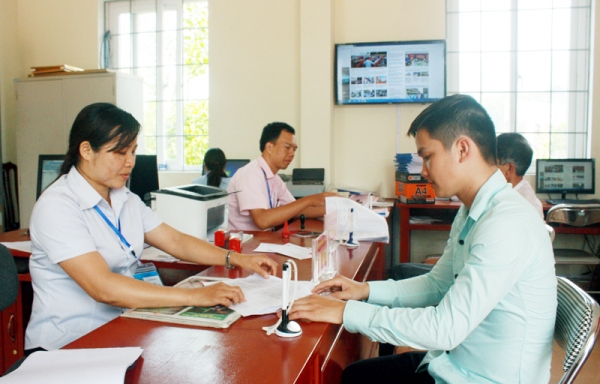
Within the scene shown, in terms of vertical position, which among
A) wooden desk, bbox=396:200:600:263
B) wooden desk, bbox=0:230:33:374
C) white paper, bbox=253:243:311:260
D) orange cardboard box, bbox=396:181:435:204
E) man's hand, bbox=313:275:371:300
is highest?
orange cardboard box, bbox=396:181:435:204

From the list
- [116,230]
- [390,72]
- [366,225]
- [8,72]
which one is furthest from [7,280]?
[8,72]

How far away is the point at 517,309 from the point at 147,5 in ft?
15.6

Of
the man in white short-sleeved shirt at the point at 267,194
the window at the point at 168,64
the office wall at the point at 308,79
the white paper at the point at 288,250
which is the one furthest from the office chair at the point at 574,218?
the window at the point at 168,64

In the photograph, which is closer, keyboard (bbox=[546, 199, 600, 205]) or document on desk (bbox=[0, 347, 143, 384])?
document on desk (bbox=[0, 347, 143, 384])

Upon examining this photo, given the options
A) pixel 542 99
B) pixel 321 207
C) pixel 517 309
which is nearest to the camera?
pixel 517 309

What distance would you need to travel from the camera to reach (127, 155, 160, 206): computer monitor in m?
3.26

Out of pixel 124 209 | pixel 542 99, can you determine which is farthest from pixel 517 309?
pixel 542 99

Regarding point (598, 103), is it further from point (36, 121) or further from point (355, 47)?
point (36, 121)

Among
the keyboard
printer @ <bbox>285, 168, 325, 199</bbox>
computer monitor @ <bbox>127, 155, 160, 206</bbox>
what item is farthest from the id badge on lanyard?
the keyboard

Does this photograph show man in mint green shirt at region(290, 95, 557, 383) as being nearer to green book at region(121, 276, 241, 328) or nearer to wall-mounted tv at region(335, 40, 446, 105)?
green book at region(121, 276, 241, 328)

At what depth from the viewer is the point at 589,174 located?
3.97m

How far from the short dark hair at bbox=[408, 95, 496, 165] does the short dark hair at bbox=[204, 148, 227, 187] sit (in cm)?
272

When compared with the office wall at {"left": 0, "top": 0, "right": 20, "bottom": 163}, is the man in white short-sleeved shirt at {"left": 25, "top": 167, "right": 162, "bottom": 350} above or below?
below

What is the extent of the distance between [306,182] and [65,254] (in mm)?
2835
